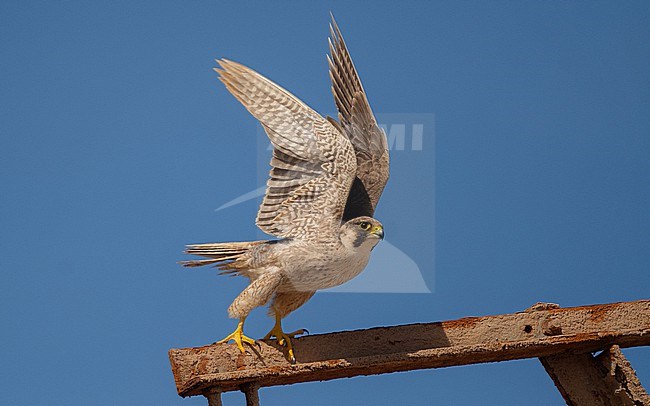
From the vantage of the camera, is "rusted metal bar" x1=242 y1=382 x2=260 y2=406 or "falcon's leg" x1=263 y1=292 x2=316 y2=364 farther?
"falcon's leg" x1=263 y1=292 x2=316 y2=364

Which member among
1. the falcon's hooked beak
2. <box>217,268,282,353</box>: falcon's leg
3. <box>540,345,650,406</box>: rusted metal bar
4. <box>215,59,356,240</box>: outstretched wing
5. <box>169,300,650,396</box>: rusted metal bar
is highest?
<box>215,59,356,240</box>: outstretched wing

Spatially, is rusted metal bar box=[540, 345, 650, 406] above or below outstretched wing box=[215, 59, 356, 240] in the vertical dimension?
below

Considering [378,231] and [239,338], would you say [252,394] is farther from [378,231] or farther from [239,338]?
[378,231]

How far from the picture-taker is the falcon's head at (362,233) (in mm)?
5355

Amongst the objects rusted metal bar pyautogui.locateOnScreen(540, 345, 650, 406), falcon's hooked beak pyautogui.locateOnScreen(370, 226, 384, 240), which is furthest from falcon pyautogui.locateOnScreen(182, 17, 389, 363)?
rusted metal bar pyautogui.locateOnScreen(540, 345, 650, 406)

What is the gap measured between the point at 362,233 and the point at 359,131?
2.75 feet

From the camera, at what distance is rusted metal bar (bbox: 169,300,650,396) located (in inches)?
199

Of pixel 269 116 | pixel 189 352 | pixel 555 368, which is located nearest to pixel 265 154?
pixel 269 116

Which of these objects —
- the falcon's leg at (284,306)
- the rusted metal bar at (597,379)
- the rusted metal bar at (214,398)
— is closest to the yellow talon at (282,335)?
the falcon's leg at (284,306)

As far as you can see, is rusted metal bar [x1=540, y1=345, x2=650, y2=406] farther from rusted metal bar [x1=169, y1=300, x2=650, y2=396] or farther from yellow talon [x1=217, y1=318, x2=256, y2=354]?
yellow talon [x1=217, y1=318, x2=256, y2=354]

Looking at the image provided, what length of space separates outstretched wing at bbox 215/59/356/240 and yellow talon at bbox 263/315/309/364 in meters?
0.48

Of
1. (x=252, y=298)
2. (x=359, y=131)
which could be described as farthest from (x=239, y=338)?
(x=359, y=131)

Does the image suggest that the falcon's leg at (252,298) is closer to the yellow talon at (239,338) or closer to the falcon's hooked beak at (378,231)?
the yellow talon at (239,338)

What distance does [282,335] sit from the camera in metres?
5.44
